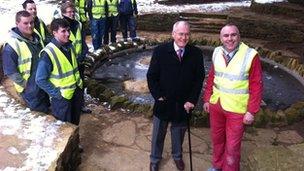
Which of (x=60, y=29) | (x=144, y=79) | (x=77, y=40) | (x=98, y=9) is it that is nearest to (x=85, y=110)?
(x=77, y=40)

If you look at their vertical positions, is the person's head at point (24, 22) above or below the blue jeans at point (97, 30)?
above

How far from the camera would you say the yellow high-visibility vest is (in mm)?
5082

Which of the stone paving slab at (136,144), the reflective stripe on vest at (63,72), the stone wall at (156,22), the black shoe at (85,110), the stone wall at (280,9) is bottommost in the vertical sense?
the stone paving slab at (136,144)

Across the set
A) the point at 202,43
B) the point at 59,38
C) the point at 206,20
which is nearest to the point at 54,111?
the point at 59,38

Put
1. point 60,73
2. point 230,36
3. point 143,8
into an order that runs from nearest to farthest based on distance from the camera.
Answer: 1. point 230,36
2. point 60,73
3. point 143,8

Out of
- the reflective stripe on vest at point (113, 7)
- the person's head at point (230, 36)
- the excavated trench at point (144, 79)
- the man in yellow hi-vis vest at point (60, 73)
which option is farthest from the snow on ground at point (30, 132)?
the reflective stripe on vest at point (113, 7)

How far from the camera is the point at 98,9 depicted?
974cm

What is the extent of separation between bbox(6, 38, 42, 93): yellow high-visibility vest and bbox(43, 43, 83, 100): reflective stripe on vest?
0.40 m

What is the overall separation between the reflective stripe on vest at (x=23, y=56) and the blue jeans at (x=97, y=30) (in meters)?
4.69

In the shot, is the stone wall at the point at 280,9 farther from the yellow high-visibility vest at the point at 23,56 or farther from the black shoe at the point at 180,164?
the yellow high-visibility vest at the point at 23,56

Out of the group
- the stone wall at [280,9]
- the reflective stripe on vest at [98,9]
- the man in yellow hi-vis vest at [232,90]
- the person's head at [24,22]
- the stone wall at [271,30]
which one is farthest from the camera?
the stone wall at [280,9]

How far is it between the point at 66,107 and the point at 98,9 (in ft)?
16.0

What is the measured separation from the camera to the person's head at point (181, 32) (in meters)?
4.48

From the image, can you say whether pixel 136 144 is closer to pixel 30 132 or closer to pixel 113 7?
pixel 30 132
